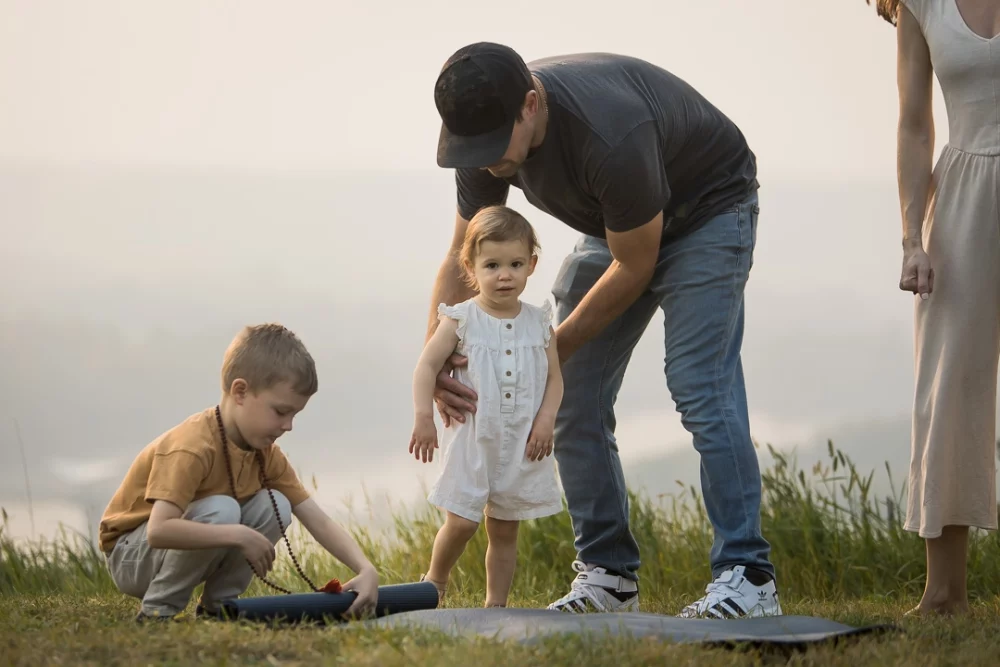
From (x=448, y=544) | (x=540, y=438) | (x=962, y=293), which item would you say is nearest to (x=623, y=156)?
(x=540, y=438)

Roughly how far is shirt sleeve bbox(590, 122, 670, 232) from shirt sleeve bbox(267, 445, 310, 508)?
50.7 inches

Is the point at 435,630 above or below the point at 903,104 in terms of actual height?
below

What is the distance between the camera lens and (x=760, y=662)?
2857 millimetres

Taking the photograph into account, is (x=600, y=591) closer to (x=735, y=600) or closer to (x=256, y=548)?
(x=735, y=600)

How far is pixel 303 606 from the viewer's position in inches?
131

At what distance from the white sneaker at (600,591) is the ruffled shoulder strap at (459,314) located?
1059mm

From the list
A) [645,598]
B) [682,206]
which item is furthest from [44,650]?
[645,598]

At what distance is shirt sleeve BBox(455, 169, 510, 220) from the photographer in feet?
13.5

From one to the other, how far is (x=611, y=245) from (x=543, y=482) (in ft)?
2.84

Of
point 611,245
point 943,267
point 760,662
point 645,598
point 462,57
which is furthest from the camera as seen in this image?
point 645,598

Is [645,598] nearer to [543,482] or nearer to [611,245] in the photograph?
[543,482]

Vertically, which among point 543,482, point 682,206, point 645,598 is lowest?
point 645,598

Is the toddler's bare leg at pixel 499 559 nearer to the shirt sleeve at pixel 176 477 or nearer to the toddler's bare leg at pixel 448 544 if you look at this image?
the toddler's bare leg at pixel 448 544

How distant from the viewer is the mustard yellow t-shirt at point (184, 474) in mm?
3303
